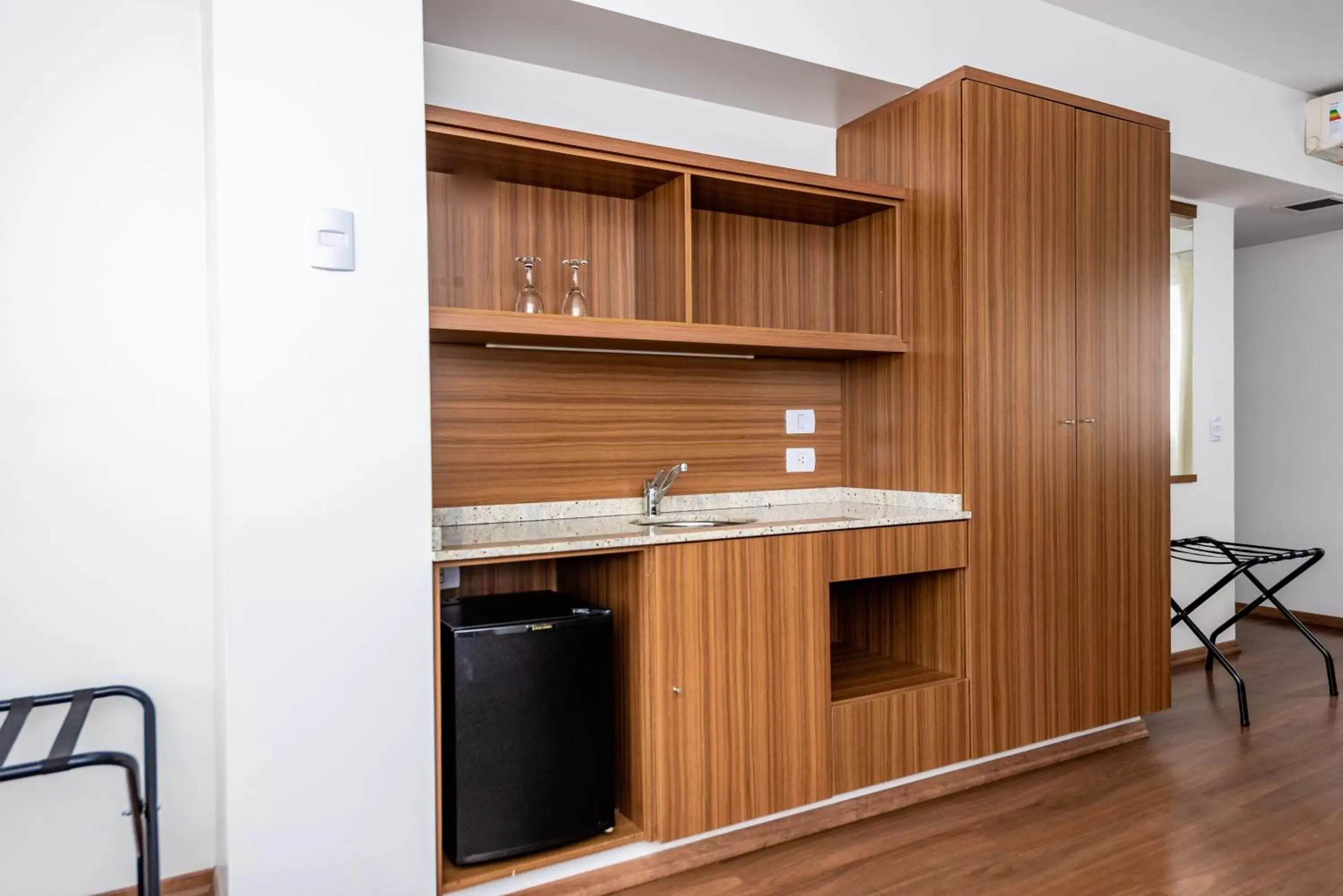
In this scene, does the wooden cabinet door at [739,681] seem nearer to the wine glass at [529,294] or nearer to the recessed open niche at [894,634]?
the recessed open niche at [894,634]

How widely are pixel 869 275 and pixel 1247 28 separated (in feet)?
6.39

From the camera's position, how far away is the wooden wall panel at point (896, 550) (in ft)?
8.43

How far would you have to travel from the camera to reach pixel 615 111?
9.45ft

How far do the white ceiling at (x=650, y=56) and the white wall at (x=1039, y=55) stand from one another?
2.2 inches

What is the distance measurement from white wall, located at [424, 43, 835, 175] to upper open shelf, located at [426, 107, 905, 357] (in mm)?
228

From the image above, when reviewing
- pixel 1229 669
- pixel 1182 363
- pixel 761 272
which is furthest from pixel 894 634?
pixel 1182 363

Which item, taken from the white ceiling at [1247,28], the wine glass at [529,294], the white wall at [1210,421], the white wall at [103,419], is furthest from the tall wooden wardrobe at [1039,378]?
the white wall at [103,419]

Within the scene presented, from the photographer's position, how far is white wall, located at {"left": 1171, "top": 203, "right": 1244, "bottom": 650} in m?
4.47

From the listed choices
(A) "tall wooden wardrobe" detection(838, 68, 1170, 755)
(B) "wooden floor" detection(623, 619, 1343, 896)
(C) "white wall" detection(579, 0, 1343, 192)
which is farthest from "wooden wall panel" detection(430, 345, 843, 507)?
(B) "wooden floor" detection(623, 619, 1343, 896)

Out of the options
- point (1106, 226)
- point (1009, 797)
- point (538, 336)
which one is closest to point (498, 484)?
point (538, 336)

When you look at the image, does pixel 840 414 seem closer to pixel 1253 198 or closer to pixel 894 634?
pixel 894 634

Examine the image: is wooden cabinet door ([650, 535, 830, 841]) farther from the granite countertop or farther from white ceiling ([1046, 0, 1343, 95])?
white ceiling ([1046, 0, 1343, 95])

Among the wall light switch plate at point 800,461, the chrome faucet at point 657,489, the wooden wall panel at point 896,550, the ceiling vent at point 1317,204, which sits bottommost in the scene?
the wooden wall panel at point 896,550

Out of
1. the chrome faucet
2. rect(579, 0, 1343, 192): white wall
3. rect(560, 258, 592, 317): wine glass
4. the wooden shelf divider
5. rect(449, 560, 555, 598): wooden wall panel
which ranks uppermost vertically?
rect(579, 0, 1343, 192): white wall
